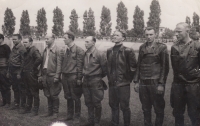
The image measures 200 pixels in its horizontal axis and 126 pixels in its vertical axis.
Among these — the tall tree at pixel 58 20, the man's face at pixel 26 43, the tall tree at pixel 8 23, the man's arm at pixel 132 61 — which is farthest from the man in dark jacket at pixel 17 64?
the man's arm at pixel 132 61

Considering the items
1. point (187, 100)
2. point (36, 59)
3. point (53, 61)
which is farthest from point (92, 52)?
point (187, 100)

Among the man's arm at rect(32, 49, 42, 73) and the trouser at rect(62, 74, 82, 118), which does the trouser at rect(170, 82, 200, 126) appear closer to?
the trouser at rect(62, 74, 82, 118)

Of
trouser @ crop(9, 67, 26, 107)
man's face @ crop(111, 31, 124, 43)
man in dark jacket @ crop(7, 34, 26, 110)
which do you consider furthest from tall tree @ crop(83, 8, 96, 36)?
trouser @ crop(9, 67, 26, 107)

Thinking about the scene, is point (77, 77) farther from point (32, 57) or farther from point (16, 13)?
point (16, 13)

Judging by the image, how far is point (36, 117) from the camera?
476 centimetres

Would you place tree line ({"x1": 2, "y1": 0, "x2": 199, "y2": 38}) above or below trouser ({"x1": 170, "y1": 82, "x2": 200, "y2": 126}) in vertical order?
above

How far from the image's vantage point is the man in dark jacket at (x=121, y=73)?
371cm

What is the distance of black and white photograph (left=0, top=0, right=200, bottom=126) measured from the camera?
346 centimetres

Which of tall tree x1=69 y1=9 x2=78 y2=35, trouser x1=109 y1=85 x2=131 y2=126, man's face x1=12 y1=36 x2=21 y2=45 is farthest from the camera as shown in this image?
tall tree x1=69 y1=9 x2=78 y2=35

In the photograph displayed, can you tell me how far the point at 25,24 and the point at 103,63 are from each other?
10.9 feet

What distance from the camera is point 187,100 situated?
3338mm

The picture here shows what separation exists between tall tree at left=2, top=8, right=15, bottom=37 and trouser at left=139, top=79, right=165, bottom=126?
12.9 ft

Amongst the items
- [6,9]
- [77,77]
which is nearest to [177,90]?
[77,77]

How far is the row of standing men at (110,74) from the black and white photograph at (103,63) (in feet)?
0.05
